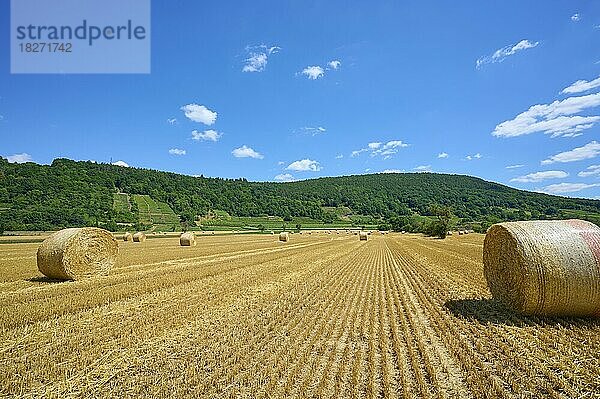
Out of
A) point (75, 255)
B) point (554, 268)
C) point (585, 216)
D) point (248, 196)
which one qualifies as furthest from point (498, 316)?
point (248, 196)

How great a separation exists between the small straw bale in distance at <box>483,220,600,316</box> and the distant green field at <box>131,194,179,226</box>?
7977 cm

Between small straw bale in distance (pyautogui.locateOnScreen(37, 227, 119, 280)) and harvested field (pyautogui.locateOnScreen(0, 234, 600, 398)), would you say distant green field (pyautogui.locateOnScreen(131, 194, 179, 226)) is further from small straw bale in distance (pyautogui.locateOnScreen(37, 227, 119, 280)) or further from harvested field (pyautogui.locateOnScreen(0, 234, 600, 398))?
harvested field (pyautogui.locateOnScreen(0, 234, 600, 398))

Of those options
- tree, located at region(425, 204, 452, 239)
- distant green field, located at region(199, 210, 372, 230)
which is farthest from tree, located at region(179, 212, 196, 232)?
tree, located at region(425, 204, 452, 239)

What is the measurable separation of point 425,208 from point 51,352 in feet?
390

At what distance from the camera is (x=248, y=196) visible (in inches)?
4857

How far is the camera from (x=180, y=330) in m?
8.21

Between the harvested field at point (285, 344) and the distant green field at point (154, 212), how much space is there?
75173mm

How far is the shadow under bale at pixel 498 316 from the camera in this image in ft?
27.3

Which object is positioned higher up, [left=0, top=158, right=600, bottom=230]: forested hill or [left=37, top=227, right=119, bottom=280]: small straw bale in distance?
[left=0, top=158, right=600, bottom=230]: forested hill

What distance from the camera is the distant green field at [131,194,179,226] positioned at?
279ft

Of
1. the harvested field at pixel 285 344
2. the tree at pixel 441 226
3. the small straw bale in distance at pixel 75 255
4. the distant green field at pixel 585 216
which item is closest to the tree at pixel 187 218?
the tree at pixel 441 226

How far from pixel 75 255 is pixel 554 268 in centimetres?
1498

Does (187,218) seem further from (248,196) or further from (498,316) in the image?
(498,316)

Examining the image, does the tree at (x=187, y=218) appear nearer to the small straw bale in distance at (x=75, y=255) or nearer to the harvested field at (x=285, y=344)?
the small straw bale in distance at (x=75, y=255)
